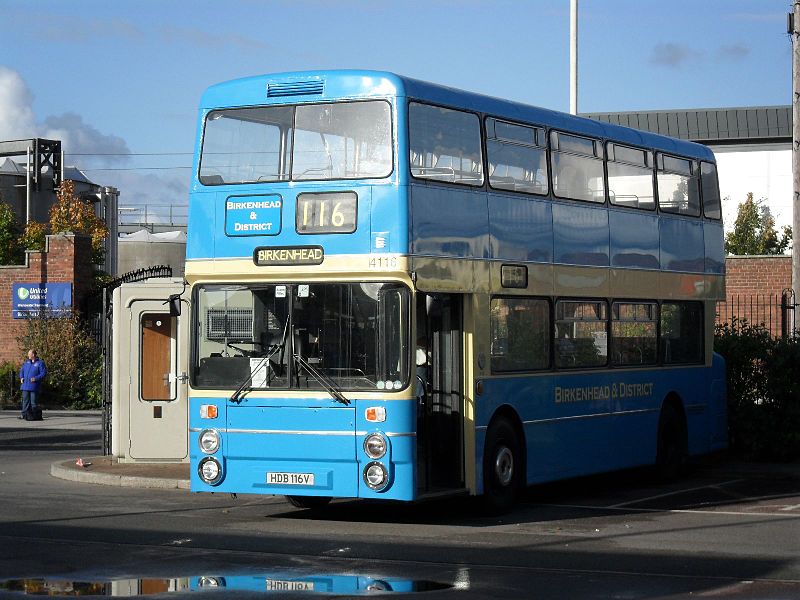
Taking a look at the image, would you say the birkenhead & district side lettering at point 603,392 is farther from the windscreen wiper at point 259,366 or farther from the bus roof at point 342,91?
the windscreen wiper at point 259,366

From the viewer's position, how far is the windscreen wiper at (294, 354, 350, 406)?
44.5 ft

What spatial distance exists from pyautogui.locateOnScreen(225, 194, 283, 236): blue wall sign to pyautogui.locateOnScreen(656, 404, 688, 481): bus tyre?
7.29 m

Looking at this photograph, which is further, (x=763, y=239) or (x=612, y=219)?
(x=763, y=239)

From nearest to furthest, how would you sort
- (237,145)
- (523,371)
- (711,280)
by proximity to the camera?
(237,145)
(523,371)
(711,280)

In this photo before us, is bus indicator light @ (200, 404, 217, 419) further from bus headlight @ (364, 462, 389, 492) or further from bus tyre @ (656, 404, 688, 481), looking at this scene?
bus tyre @ (656, 404, 688, 481)

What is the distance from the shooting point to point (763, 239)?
5531 cm

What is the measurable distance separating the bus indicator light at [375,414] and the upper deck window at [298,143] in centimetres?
222

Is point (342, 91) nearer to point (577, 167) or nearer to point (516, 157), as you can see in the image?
point (516, 157)

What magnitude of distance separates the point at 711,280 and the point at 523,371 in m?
6.02

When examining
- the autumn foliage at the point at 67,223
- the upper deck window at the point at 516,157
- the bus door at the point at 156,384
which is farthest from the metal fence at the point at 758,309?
the autumn foliage at the point at 67,223

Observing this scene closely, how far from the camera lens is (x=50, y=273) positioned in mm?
39531

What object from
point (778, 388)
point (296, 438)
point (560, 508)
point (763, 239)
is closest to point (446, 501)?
point (560, 508)

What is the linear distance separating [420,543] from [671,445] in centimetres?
727

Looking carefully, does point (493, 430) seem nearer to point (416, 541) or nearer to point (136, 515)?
point (416, 541)
